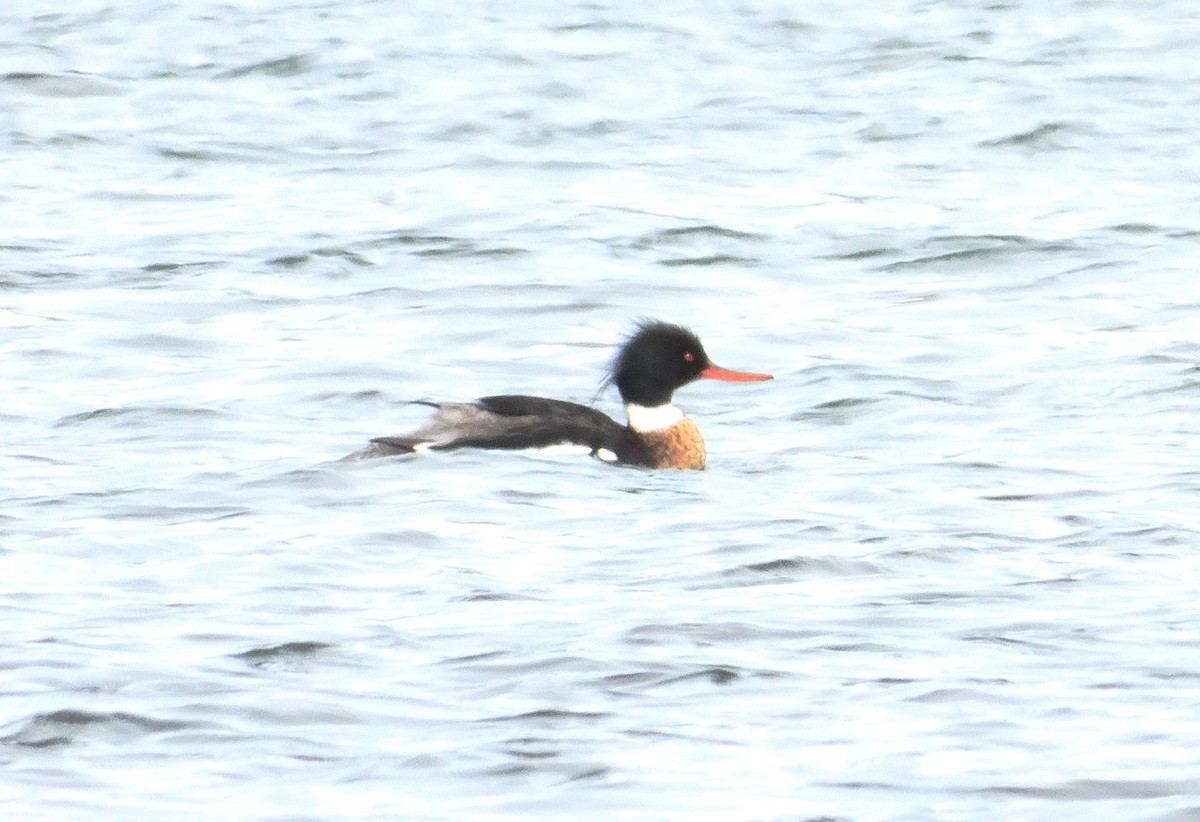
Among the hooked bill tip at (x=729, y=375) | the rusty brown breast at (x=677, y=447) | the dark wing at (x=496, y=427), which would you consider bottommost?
the rusty brown breast at (x=677, y=447)

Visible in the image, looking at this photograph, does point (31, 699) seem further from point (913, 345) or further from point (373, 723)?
point (913, 345)

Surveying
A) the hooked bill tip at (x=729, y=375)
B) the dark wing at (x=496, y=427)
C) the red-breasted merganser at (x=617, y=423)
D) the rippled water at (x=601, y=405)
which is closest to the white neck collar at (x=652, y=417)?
the red-breasted merganser at (x=617, y=423)

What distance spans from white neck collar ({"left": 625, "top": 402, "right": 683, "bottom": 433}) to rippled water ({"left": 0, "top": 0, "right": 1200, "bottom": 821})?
395 millimetres

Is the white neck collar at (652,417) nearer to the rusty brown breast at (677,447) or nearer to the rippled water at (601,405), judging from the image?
the rusty brown breast at (677,447)

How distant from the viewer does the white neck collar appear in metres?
10.9

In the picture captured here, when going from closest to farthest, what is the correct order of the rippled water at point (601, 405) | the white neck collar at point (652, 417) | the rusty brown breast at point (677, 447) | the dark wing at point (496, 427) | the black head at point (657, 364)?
the rippled water at point (601, 405)
the dark wing at point (496, 427)
the rusty brown breast at point (677, 447)
the white neck collar at point (652, 417)
the black head at point (657, 364)

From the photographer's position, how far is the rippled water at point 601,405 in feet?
20.2

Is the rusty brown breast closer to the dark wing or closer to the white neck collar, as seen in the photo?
the white neck collar

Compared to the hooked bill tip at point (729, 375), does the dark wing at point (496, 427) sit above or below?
above

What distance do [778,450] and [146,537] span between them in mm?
3065

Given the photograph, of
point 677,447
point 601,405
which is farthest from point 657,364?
point 601,405

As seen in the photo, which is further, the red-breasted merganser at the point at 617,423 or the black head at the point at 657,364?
the black head at the point at 657,364

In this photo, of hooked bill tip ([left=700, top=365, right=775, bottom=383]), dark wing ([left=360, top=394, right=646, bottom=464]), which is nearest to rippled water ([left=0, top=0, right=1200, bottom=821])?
dark wing ([left=360, top=394, right=646, bottom=464])

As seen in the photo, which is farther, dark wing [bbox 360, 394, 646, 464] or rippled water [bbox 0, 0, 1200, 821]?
dark wing [bbox 360, 394, 646, 464]
